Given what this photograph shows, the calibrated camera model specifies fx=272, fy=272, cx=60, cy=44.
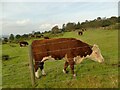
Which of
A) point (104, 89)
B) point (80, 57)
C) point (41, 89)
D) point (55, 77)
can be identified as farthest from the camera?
point (80, 57)

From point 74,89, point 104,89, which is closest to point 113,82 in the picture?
point 104,89

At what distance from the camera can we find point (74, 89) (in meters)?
7.55

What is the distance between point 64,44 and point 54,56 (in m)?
0.69

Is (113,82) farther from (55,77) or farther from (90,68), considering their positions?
(90,68)

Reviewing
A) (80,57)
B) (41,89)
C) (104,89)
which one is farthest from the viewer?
(80,57)

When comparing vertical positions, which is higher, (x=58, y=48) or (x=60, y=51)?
(x=58, y=48)

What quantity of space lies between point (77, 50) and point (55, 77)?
1.54 metres

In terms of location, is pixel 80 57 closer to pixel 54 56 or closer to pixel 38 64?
pixel 54 56

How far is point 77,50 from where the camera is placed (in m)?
11.6

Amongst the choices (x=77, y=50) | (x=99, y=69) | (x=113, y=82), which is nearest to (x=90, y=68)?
(x=99, y=69)

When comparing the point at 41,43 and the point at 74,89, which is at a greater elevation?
the point at 41,43

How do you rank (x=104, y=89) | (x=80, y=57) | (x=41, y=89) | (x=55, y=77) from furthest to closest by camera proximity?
1. (x=80, y=57)
2. (x=55, y=77)
3. (x=41, y=89)
4. (x=104, y=89)

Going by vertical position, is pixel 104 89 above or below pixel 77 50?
below

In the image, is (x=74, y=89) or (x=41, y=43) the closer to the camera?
(x=74, y=89)
